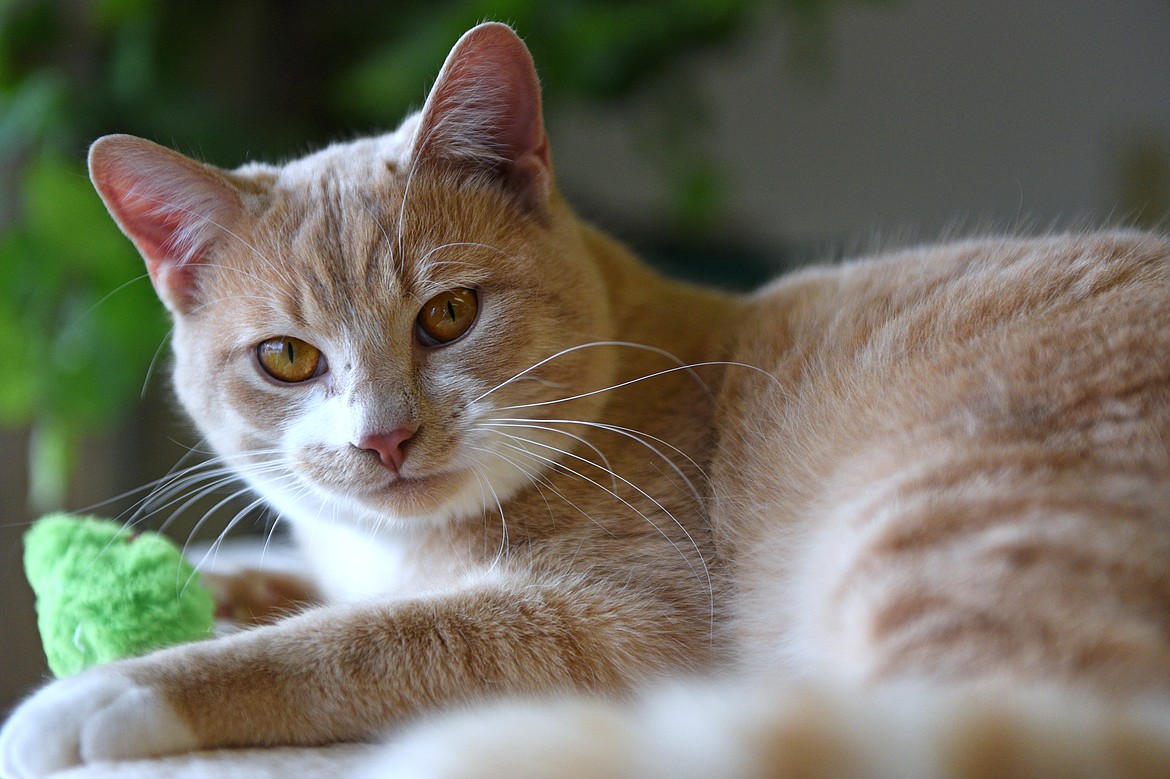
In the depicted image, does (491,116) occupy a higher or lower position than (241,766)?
higher

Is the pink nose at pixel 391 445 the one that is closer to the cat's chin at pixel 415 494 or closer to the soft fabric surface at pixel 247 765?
the cat's chin at pixel 415 494

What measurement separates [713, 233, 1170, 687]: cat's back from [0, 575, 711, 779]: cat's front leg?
232mm

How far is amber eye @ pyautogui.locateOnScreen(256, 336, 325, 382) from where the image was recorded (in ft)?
5.11

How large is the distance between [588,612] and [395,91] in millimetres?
2066

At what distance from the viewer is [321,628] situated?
1360mm

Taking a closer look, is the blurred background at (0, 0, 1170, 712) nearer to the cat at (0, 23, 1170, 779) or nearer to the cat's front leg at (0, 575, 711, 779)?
the cat at (0, 23, 1170, 779)

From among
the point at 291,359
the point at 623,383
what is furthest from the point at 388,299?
the point at 623,383

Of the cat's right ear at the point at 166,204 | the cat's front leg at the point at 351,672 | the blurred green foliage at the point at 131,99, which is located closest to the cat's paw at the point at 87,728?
the cat's front leg at the point at 351,672

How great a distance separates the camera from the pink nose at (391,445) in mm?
1419

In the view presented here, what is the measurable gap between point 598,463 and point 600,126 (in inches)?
170

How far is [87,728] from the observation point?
117 centimetres

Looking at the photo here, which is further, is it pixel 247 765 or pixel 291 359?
pixel 291 359

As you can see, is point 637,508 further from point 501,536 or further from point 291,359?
point 291,359

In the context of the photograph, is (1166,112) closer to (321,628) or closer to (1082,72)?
(1082,72)
